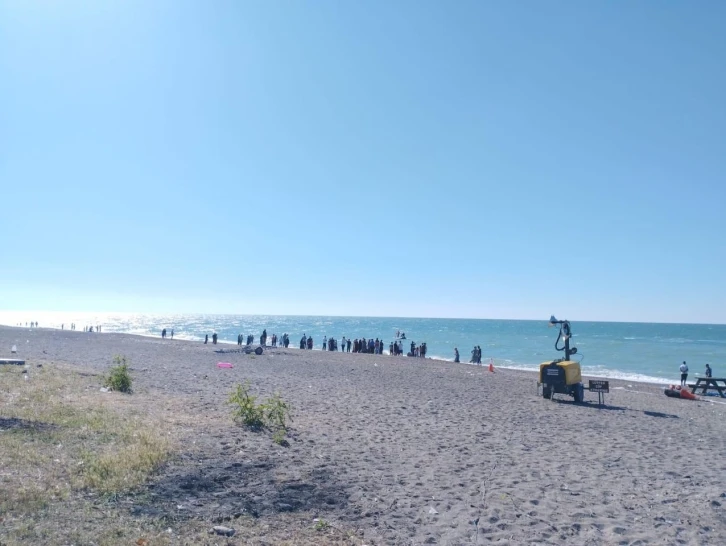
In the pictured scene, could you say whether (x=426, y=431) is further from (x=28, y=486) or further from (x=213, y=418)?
(x=28, y=486)

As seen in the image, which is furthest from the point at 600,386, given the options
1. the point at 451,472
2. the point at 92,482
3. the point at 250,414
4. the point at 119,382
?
the point at 92,482

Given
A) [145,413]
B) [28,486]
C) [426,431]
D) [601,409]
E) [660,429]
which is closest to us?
[28,486]

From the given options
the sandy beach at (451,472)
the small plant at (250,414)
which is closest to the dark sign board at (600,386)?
the sandy beach at (451,472)

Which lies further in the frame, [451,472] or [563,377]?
[563,377]

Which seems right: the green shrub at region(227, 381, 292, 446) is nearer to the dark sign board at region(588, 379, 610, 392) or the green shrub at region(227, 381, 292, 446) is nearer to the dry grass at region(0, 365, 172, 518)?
the dry grass at region(0, 365, 172, 518)

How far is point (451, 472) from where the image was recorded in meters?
8.59

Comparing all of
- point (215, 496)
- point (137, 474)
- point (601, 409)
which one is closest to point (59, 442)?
point (137, 474)

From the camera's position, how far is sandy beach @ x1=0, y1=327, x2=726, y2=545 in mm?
6266

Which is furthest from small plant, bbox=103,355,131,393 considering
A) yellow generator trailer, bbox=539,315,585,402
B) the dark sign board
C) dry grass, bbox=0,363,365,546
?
the dark sign board

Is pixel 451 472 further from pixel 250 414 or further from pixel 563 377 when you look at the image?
pixel 563 377

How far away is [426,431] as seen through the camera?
11.9m

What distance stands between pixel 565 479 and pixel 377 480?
3140 mm

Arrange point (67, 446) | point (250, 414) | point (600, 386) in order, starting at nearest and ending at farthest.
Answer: point (67, 446)
point (250, 414)
point (600, 386)

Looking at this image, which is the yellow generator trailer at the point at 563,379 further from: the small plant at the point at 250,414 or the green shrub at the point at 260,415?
the small plant at the point at 250,414
